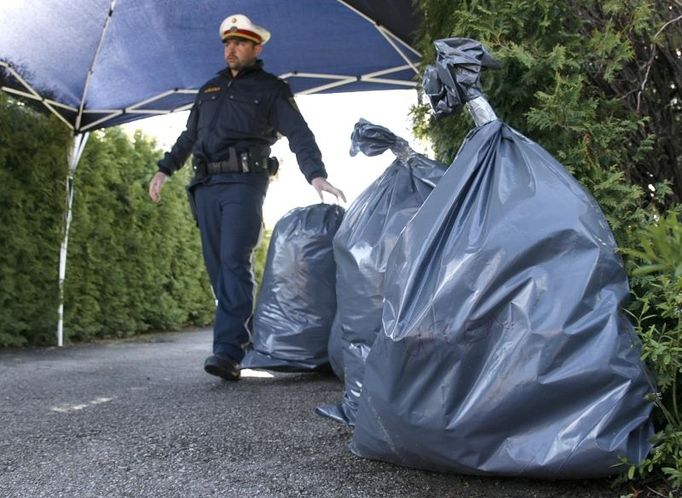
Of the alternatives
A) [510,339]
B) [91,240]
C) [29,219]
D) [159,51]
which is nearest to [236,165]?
[159,51]

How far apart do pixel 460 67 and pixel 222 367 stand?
6.92 feet

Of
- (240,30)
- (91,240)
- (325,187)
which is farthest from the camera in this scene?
(91,240)

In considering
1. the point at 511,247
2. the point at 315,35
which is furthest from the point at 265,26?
the point at 511,247

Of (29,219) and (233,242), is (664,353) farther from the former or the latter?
(29,219)

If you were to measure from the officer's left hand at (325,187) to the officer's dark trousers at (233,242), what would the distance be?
14.6 inches

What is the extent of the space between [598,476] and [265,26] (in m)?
4.25

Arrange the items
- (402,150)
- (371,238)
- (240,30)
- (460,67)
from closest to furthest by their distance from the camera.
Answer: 1. (460,67)
2. (371,238)
3. (402,150)
4. (240,30)

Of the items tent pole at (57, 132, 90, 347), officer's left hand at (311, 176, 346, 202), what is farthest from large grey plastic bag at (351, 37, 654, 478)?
tent pole at (57, 132, 90, 347)

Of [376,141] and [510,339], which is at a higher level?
[376,141]

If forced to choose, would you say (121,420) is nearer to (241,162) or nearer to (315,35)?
(241,162)

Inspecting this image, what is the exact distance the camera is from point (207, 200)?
152 inches

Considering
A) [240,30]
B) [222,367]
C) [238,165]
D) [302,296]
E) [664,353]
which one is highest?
[240,30]

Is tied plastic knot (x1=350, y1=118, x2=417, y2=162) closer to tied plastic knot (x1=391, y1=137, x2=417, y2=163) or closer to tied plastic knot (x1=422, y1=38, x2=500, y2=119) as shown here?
tied plastic knot (x1=391, y1=137, x2=417, y2=163)

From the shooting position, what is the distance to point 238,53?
13.1 ft
